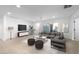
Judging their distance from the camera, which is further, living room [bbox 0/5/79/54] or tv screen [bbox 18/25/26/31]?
tv screen [bbox 18/25/26/31]

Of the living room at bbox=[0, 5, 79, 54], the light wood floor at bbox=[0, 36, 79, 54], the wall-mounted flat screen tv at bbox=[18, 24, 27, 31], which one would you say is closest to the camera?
the light wood floor at bbox=[0, 36, 79, 54]

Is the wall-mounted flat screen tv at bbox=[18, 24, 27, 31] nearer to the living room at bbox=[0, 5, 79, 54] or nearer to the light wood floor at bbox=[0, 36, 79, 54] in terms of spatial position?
the living room at bbox=[0, 5, 79, 54]

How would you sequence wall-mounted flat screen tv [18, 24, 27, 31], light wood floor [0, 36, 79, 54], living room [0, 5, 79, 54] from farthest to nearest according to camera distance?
wall-mounted flat screen tv [18, 24, 27, 31]
living room [0, 5, 79, 54]
light wood floor [0, 36, 79, 54]

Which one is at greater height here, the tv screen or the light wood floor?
the tv screen

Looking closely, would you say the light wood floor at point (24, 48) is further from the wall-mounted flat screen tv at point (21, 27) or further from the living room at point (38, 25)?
the wall-mounted flat screen tv at point (21, 27)

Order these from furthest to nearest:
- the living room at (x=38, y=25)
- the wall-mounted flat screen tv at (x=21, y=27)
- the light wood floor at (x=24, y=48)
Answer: the wall-mounted flat screen tv at (x=21, y=27), the living room at (x=38, y=25), the light wood floor at (x=24, y=48)

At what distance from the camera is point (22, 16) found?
1.95 meters

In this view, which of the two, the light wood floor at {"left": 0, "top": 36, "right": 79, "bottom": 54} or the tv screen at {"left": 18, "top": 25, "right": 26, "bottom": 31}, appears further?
the tv screen at {"left": 18, "top": 25, "right": 26, "bottom": 31}

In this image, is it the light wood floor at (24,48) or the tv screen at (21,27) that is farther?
the tv screen at (21,27)

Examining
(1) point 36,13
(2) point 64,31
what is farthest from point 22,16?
(2) point 64,31

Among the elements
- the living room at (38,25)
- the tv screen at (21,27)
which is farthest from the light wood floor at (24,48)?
the tv screen at (21,27)

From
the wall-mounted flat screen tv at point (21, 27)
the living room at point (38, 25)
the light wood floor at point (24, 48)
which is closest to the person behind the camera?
the light wood floor at point (24, 48)

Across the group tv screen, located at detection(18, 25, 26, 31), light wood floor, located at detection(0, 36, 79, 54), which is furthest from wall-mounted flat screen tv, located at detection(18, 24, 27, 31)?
light wood floor, located at detection(0, 36, 79, 54)

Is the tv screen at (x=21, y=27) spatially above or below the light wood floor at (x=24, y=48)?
above
